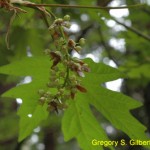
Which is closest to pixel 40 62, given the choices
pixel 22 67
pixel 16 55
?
pixel 22 67

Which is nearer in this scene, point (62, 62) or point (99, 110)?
point (62, 62)

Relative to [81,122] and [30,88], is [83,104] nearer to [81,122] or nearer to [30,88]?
[81,122]

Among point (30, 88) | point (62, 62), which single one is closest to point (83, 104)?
point (30, 88)

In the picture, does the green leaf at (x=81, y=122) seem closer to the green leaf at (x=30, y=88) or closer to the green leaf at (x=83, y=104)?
the green leaf at (x=83, y=104)

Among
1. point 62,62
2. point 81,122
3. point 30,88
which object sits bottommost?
point 81,122

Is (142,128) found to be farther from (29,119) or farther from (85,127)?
(29,119)

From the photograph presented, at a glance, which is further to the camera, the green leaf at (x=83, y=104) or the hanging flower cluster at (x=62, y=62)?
the green leaf at (x=83, y=104)

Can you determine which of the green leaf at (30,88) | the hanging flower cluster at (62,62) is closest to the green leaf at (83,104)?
the green leaf at (30,88)

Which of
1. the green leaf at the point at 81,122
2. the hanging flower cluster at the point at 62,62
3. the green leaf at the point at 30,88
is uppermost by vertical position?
the hanging flower cluster at the point at 62,62
